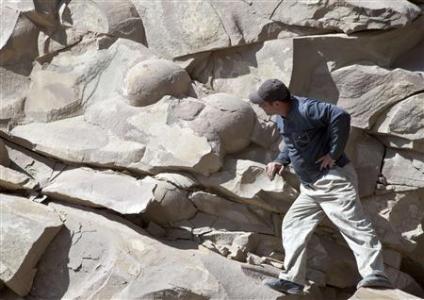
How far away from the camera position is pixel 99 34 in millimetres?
5895

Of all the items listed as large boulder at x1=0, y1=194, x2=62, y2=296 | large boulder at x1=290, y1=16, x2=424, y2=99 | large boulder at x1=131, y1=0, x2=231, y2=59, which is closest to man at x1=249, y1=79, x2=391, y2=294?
large boulder at x1=290, y1=16, x2=424, y2=99

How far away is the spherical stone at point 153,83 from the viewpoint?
5465 millimetres

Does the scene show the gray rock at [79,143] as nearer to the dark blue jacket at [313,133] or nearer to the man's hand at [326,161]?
the dark blue jacket at [313,133]

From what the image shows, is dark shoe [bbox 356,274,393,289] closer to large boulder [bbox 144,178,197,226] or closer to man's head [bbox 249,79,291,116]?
man's head [bbox 249,79,291,116]

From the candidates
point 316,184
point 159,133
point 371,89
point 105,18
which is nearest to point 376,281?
point 316,184

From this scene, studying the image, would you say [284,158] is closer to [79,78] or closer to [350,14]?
[350,14]

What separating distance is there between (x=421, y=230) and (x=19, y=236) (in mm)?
2889

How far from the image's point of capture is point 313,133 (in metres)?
4.50

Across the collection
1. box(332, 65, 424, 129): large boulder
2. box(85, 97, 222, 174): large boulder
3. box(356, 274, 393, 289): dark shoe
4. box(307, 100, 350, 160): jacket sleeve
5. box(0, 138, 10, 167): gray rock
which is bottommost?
box(356, 274, 393, 289): dark shoe

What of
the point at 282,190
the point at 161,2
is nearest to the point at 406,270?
the point at 282,190

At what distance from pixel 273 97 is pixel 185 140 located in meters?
1.04

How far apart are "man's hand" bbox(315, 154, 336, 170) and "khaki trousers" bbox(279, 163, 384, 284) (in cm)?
5

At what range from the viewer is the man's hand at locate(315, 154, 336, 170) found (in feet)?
14.7

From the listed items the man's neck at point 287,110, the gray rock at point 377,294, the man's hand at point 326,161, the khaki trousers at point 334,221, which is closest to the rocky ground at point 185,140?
the khaki trousers at point 334,221
